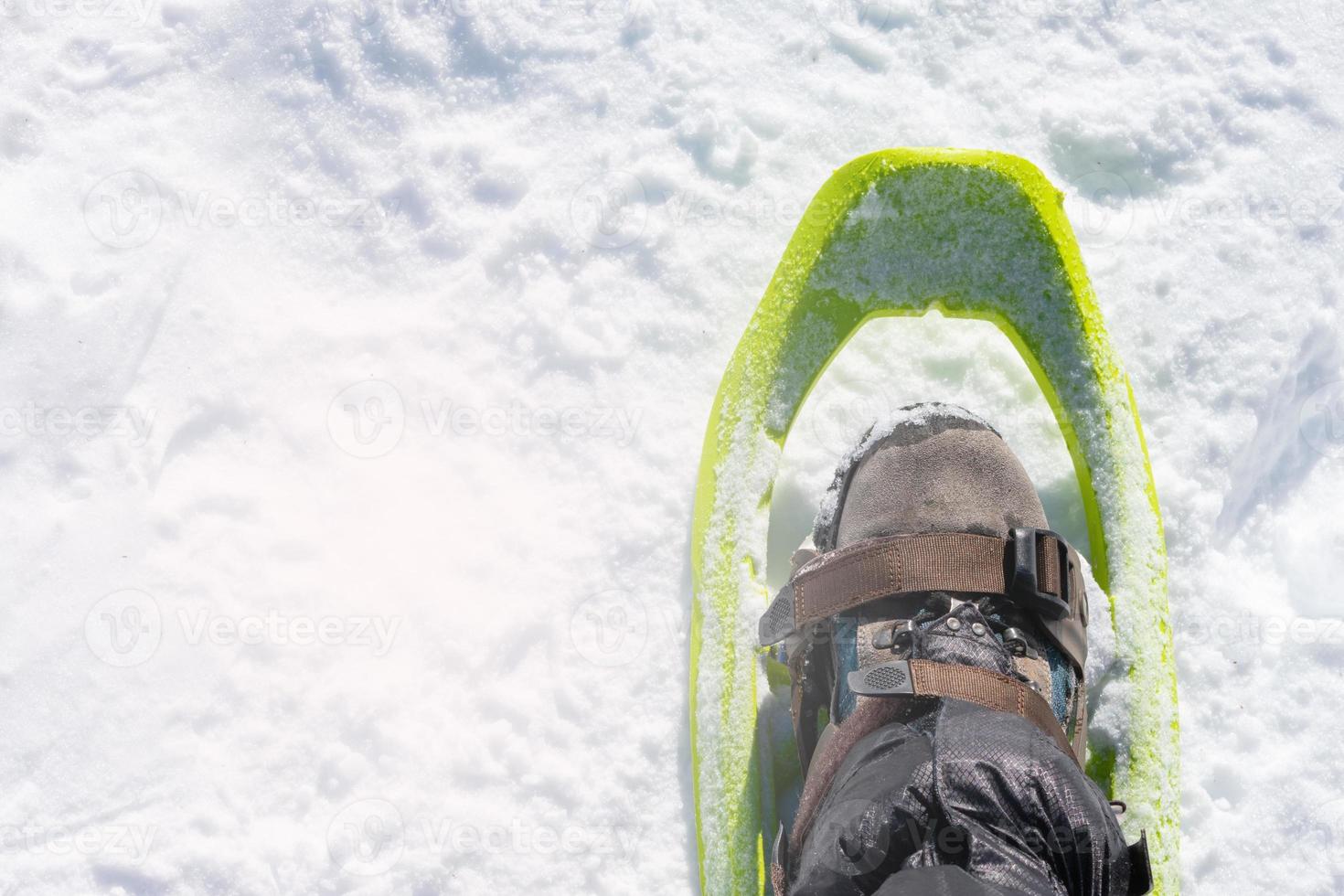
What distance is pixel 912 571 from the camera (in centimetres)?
185

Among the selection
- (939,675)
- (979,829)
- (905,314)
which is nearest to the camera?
(979,829)

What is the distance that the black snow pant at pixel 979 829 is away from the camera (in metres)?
1.41

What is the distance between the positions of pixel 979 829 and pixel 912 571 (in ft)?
1.75

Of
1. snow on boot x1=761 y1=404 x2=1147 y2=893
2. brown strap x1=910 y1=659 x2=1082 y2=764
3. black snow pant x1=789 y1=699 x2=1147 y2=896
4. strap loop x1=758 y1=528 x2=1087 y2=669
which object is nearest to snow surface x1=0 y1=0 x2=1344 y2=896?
snow on boot x1=761 y1=404 x2=1147 y2=893

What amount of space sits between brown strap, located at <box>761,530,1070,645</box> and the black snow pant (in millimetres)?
358

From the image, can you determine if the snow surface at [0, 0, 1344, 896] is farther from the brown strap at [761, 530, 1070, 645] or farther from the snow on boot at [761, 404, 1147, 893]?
the brown strap at [761, 530, 1070, 645]

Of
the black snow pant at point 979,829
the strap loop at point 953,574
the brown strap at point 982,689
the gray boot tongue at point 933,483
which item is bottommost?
the black snow pant at point 979,829

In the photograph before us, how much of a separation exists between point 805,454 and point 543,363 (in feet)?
2.27

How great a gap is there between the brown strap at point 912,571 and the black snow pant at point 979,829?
1.17ft

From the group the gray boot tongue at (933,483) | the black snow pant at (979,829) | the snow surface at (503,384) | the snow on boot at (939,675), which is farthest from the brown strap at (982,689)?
the snow surface at (503,384)

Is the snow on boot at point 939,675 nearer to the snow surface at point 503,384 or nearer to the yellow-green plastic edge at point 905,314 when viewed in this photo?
the yellow-green plastic edge at point 905,314

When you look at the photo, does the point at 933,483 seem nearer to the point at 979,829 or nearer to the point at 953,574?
the point at 953,574

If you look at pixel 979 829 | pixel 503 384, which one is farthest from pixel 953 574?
pixel 503 384

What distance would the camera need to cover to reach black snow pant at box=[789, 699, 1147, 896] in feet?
4.64
